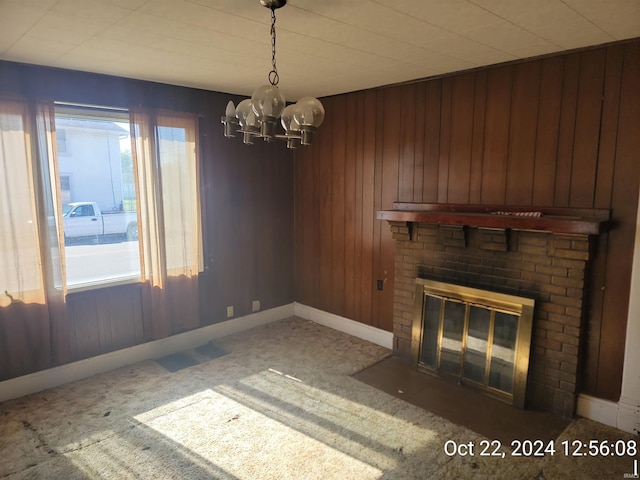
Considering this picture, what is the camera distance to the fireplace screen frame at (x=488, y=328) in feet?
9.64

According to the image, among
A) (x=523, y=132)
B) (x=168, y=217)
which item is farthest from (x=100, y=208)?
(x=523, y=132)

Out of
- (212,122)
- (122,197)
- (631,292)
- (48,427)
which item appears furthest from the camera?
(212,122)

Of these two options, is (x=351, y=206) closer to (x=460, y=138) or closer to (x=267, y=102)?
(x=460, y=138)

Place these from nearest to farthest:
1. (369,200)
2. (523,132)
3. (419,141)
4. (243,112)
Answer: (243,112), (523,132), (419,141), (369,200)

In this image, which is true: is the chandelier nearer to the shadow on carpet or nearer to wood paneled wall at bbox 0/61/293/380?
wood paneled wall at bbox 0/61/293/380

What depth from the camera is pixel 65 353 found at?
329 centimetres

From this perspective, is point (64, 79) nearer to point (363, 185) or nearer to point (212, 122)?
point (212, 122)

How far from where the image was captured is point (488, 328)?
3.13 metres

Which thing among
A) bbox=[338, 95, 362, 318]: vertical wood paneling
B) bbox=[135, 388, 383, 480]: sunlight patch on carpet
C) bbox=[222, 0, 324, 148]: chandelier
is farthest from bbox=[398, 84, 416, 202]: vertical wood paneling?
bbox=[135, 388, 383, 480]: sunlight patch on carpet

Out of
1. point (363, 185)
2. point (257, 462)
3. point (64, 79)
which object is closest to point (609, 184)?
point (363, 185)

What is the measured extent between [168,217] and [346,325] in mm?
2095

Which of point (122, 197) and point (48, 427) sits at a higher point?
point (122, 197)

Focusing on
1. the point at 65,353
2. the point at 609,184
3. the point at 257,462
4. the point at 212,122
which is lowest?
the point at 257,462

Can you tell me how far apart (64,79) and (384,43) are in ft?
7.99
